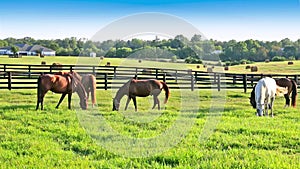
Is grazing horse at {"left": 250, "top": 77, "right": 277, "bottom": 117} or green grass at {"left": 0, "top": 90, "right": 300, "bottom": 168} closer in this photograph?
green grass at {"left": 0, "top": 90, "right": 300, "bottom": 168}

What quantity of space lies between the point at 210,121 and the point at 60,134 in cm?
381

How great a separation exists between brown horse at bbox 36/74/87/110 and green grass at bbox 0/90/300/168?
3.53 feet

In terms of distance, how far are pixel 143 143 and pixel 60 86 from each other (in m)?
5.72

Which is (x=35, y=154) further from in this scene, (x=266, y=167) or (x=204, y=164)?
(x=266, y=167)

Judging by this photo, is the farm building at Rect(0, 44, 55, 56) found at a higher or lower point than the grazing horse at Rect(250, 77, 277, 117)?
higher

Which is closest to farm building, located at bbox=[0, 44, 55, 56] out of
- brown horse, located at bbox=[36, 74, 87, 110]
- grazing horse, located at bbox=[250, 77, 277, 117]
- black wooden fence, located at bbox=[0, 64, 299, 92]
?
black wooden fence, located at bbox=[0, 64, 299, 92]

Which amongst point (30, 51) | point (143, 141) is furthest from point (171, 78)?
point (30, 51)

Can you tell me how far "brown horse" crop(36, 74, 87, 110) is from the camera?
37.5ft

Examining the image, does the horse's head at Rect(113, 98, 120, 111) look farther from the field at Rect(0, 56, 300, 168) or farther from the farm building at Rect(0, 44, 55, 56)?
the farm building at Rect(0, 44, 55, 56)

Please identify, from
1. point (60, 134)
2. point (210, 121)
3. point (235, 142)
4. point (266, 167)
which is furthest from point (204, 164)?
point (210, 121)

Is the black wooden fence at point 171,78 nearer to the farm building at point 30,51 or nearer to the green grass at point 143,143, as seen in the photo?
the green grass at point 143,143

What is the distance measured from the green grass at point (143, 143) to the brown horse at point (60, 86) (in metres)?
1.08

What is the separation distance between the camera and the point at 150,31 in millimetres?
8750

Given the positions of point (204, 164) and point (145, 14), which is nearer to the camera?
point (204, 164)
